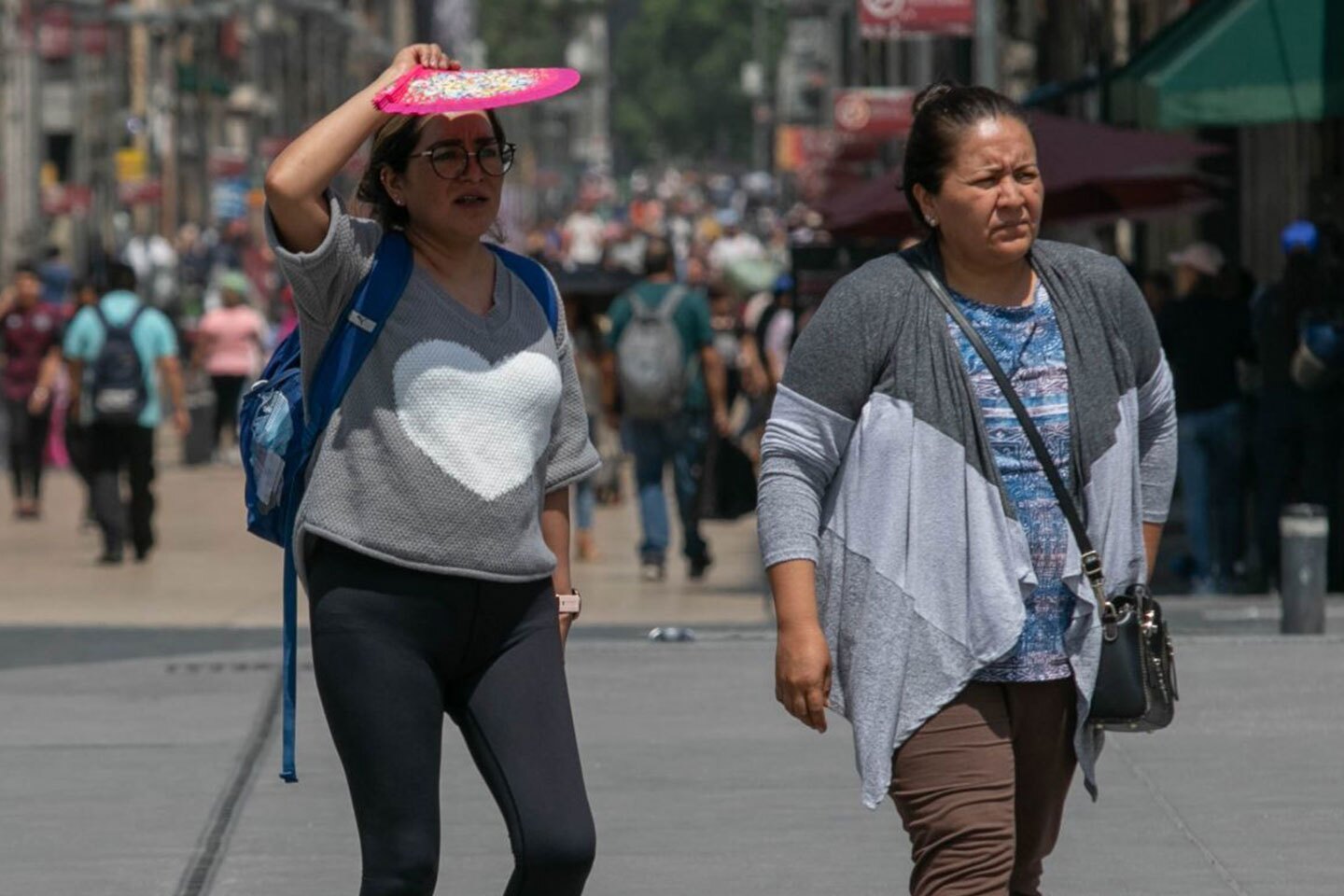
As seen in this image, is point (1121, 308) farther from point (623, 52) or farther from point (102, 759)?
point (623, 52)

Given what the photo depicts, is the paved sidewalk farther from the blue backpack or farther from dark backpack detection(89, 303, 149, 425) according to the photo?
the blue backpack

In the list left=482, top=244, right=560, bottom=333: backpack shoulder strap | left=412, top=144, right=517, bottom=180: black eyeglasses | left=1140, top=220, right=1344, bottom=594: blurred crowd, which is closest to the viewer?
left=412, top=144, right=517, bottom=180: black eyeglasses

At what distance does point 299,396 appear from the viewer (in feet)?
16.1

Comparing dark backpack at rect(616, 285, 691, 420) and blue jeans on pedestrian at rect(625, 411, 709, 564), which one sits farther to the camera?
blue jeans on pedestrian at rect(625, 411, 709, 564)

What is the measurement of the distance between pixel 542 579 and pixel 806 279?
11160 millimetres

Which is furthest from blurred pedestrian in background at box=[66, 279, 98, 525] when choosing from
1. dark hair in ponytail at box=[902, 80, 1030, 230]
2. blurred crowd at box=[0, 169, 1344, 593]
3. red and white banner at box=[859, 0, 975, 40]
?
dark hair in ponytail at box=[902, 80, 1030, 230]

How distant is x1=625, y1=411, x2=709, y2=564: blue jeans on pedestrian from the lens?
15594 mm

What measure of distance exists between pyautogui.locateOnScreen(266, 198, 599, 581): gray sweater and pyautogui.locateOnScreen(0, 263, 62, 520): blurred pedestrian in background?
1554 centimetres

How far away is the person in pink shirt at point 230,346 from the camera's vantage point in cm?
2503

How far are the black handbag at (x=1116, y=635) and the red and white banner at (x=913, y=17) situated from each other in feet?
40.4

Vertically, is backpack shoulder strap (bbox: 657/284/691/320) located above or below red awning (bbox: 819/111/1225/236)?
below

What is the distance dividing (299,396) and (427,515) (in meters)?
0.33

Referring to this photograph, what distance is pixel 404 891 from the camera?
4.75 m

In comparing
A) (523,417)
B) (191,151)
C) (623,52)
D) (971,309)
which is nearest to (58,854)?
(523,417)
